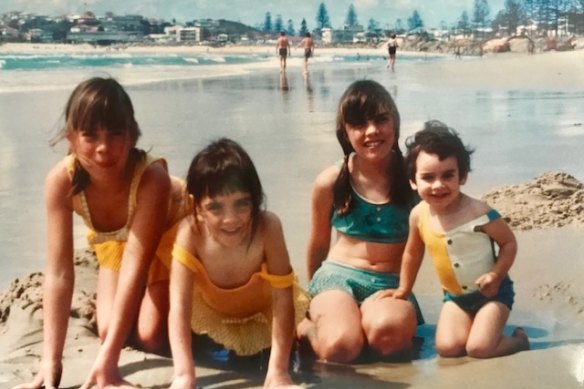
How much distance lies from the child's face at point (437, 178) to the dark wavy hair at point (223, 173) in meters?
0.40

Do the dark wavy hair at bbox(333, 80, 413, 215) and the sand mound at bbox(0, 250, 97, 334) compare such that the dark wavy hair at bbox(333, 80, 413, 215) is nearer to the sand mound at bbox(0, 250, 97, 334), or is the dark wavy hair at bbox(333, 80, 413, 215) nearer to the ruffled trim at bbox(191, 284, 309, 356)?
the ruffled trim at bbox(191, 284, 309, 356)

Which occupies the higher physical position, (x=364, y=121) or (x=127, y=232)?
(x=364, y=121)

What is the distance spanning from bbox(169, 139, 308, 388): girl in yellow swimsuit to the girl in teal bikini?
0.14 metres

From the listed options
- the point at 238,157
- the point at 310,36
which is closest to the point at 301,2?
the point at 310,36

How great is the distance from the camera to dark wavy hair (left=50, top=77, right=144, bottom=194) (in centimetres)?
167

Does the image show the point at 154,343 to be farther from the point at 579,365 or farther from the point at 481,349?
the point at 579,365

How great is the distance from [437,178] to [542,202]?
1.30 m

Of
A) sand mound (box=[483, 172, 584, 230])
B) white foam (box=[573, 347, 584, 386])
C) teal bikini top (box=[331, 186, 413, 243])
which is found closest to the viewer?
white foam (box=[573, 347, 584, 386])

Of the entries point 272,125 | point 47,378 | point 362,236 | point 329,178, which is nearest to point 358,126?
point 329,178

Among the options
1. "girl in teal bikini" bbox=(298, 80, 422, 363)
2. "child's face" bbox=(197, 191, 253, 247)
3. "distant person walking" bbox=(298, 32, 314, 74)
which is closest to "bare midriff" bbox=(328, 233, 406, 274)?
"girl in teal bikini" bbox=(298, 80, 422, 363)

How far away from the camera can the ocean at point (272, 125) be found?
293 cm

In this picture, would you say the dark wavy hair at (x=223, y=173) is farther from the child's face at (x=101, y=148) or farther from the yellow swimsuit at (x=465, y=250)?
the yellow swimsuit at (x=465, y=250)

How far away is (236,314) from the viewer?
1844 millimetres

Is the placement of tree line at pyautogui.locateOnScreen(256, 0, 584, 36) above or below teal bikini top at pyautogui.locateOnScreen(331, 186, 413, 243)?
above
